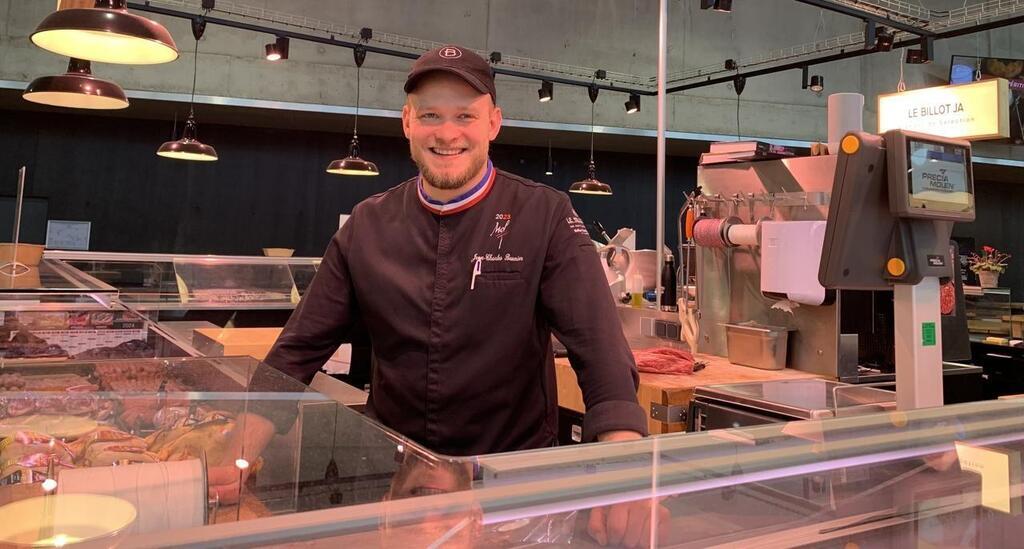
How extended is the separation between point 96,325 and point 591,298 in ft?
5.89

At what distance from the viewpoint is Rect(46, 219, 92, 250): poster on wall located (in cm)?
957

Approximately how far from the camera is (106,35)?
2.83 meters

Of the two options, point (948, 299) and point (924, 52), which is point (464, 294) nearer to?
point (948, 299)

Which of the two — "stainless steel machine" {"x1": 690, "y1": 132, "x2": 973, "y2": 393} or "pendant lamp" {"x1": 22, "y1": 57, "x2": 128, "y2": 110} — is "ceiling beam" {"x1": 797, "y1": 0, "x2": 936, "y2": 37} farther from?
"pendant lamp" {"x1": 22, "y1": 57, "x2": 128, "y2": 110}

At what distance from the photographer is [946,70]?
433 inches

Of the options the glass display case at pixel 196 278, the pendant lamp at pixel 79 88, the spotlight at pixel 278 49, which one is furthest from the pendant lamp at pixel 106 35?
the spotlight at pixel 278 49

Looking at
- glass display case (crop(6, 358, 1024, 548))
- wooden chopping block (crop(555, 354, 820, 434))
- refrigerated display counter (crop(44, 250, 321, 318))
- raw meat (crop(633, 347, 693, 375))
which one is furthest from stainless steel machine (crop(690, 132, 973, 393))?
refrigerated display counter (crop(44, 250, 321, 318))

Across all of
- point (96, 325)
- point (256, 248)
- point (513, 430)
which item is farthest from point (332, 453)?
point (256, 248)

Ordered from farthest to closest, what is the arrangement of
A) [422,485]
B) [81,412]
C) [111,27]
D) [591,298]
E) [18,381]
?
[111,27]
[591,298]
[18,381]
[81,412]
[422,485]

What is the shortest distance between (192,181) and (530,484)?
10636 mm

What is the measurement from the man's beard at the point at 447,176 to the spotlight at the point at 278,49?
6.55 m

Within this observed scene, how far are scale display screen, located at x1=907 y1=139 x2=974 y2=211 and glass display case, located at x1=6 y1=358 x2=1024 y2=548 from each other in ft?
1.68

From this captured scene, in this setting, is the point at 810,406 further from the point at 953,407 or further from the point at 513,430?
the point at 513,430

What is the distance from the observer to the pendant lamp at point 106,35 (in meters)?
2.59
